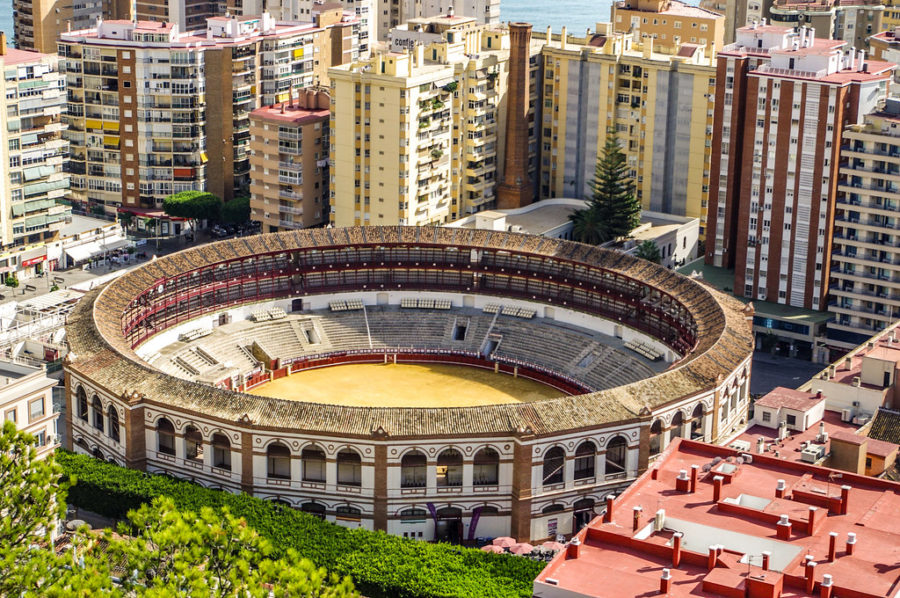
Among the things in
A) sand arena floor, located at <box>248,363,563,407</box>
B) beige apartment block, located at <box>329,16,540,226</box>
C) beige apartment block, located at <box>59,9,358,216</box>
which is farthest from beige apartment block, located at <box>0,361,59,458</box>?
beige apartment block, located at <box>59,9,358,216</box>

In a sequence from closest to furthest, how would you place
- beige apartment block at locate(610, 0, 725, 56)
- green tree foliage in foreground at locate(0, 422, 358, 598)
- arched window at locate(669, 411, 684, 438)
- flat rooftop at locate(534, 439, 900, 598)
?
green tree foliage in foreground at locate(0, 422, 358, 598) → flat rooftop at locate(534, 439, 900, 598) → arched window at locate(669, 411, 684, 438) → beige apartment block at locate(610, 0, 725, 56)

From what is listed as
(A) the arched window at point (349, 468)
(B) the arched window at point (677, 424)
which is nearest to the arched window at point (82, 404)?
(A) the arched window at point (349, 468)

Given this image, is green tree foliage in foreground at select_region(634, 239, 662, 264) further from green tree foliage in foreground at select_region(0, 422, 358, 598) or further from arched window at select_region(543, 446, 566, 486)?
green tree foliage in foreground at select_region(0, 422, 358, 598)

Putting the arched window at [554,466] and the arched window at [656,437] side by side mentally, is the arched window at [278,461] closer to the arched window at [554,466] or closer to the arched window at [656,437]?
the arched window at [554,466]

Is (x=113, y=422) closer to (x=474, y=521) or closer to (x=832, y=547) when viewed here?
(x=474, y=521)

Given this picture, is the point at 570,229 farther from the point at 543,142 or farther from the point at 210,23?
the point at 210,23

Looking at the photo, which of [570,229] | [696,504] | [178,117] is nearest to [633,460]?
[696,504]
